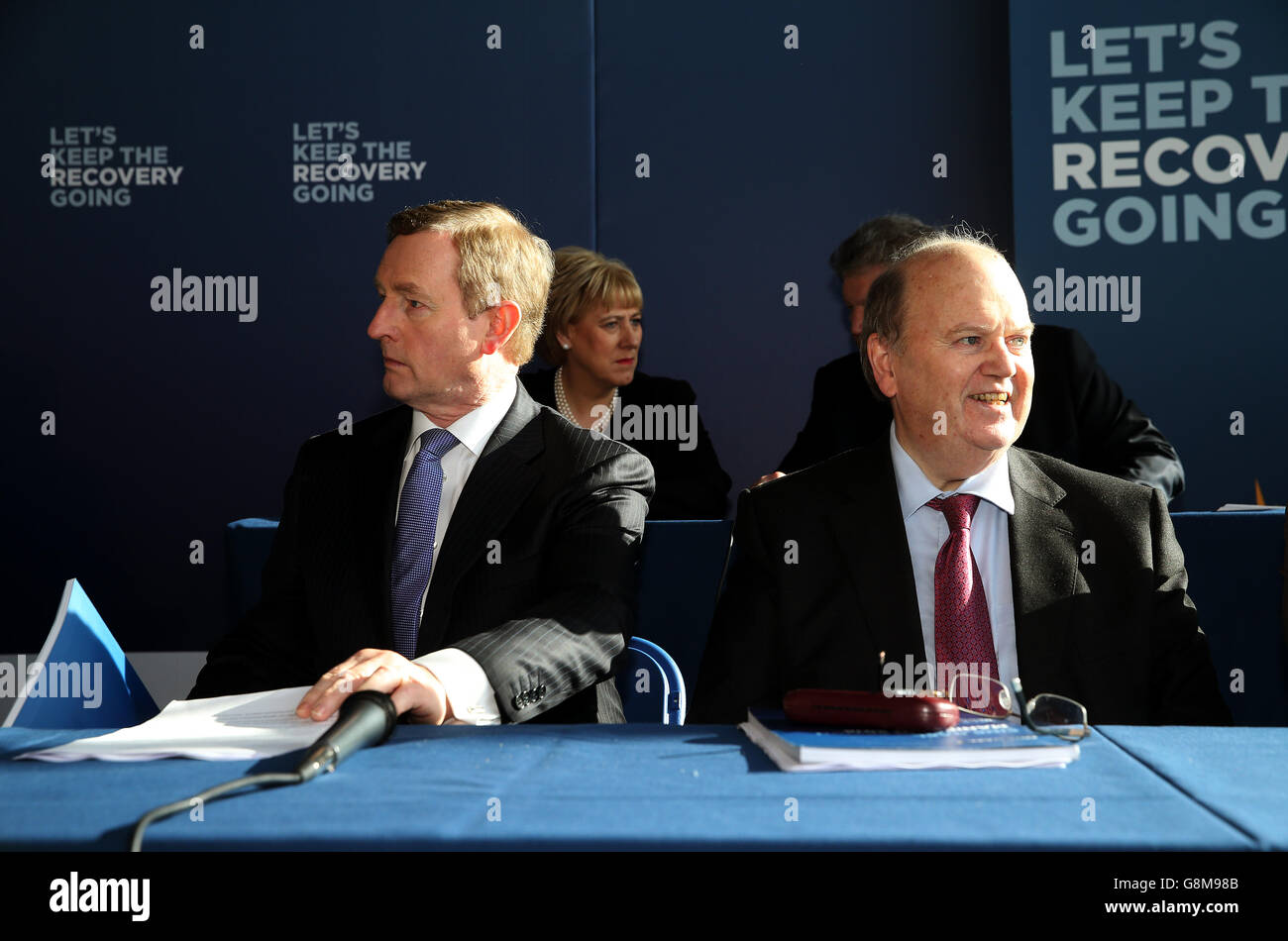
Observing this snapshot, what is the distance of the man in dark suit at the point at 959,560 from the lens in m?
1.87

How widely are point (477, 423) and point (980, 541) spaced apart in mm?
953

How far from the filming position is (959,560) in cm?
192

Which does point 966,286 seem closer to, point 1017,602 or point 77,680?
point 1017,602

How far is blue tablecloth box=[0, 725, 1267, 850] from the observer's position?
0.93 m

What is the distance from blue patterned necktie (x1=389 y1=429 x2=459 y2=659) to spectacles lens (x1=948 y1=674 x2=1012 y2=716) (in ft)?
2.97

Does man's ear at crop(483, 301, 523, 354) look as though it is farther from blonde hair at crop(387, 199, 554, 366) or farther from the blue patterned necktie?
→ the blue patterned necktie

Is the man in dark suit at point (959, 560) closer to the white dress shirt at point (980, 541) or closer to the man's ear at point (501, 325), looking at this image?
the white dress shirt at point (980, 541)

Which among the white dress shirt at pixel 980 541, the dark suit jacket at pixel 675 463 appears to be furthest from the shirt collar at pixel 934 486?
the dark suit jacket at pixel 675 463

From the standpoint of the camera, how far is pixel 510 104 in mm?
5613

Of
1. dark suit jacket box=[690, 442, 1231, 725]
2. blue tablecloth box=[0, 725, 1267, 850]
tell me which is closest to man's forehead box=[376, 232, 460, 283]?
dark suit jacket box=[690, 442, 1231, 725]

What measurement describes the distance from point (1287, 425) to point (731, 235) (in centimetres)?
246

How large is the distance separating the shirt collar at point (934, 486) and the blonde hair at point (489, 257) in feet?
2.70

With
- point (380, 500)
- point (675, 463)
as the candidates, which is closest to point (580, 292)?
point (675, 463)

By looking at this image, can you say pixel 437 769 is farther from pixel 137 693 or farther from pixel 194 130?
pixel 194 130
